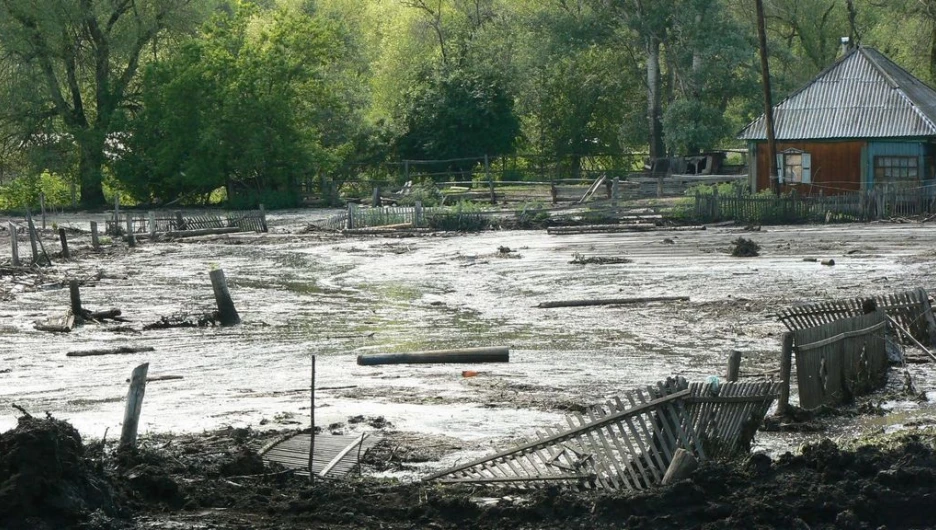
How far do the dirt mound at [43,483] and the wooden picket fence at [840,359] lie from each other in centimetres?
633

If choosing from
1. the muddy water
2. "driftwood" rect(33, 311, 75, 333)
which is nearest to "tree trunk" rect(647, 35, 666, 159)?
the muddy water

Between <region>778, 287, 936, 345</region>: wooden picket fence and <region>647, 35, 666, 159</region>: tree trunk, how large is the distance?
4150 centimetres

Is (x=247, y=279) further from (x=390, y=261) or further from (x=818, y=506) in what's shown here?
(x=818, y=506)

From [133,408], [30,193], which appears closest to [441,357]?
[133,408]

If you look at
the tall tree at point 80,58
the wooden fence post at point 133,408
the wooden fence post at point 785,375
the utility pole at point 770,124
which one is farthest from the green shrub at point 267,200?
the wooden fence post at point 133,408

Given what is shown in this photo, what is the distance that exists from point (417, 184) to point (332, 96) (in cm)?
543

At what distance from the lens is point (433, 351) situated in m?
16.3

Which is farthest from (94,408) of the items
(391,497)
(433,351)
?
(391,497)

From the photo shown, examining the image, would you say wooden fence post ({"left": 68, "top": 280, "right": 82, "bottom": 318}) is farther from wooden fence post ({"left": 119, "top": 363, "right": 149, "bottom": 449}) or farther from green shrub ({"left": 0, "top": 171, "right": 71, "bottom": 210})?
green shrub ({"left": 0, "top": 171, "right": 71, "bottom": 210})

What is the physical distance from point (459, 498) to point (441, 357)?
6.92m

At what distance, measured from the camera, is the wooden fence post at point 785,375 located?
1181 centimetres

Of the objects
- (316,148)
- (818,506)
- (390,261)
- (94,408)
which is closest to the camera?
(818,506)

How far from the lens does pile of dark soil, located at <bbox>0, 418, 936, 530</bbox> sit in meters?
8.73

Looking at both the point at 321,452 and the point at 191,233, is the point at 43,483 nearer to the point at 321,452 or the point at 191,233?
the point at 321,452
